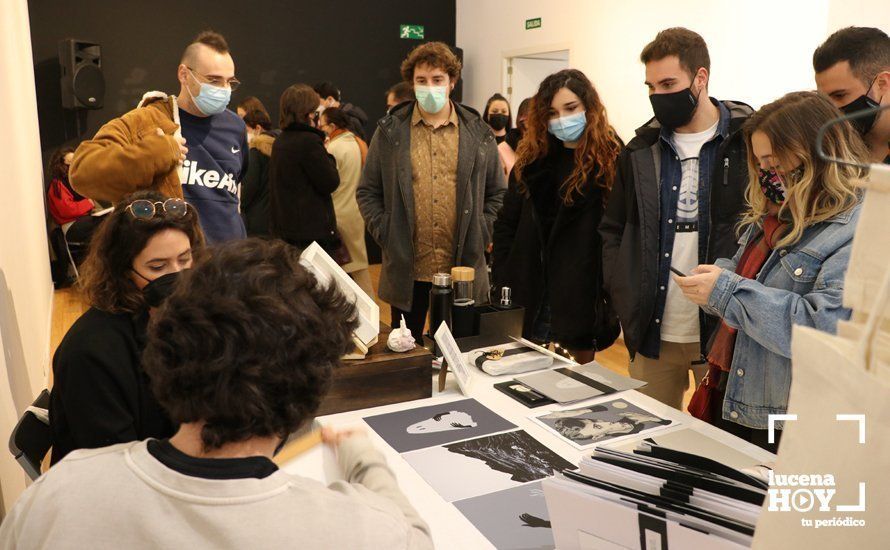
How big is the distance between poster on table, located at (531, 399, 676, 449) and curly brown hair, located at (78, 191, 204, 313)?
96cm

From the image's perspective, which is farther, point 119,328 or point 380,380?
point 380,380

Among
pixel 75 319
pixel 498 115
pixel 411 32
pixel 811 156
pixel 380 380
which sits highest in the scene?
pixel 411 32

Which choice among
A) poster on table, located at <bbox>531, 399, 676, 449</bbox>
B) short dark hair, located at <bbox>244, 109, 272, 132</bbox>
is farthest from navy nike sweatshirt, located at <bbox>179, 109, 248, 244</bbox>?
short dark hair, located at <bbox>244, 109, 272, 132</bbox>

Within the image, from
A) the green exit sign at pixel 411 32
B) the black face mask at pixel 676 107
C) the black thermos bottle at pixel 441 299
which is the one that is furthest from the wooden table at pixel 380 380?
the green exit sign at pixel 411 32

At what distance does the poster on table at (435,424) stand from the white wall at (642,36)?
3.67m

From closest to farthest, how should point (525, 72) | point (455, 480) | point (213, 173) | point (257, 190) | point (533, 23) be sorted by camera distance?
1. point (455, 480)
2. point (213, 173)
3. point (257, 190)
4. point (533, 23)
5. point (525, 72)

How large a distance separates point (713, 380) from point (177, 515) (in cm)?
156

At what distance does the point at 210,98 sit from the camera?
2686 mm

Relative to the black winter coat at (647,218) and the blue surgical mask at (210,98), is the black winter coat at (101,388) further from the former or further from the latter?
the black winter coat at (647,218)

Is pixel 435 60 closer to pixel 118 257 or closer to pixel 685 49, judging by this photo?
pixel 685 49

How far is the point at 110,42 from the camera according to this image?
682cm

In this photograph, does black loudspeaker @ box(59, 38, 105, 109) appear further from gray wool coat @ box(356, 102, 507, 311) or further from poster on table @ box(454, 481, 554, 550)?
poster on table @ box(454, 481, 554, 550)

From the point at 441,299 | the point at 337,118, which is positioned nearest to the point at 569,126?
the point at 441,299

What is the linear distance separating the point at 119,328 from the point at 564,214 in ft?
6.00
